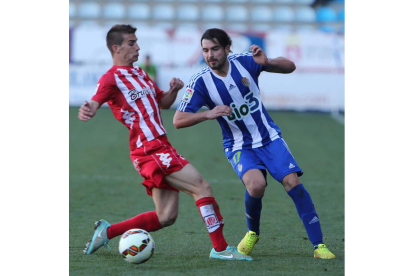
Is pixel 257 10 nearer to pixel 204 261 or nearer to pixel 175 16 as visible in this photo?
pixel 175 16

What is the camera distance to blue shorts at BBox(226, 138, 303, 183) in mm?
5307

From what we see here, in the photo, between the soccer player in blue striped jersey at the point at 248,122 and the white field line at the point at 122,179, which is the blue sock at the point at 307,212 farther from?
the white field line at the point at 122,179

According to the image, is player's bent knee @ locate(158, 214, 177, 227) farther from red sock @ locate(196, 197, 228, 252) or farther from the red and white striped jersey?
the red and white striped jersey

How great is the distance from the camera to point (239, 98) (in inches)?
215

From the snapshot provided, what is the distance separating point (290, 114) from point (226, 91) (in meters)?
16.8

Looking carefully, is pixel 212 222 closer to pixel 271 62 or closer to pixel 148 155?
pixel 148 155

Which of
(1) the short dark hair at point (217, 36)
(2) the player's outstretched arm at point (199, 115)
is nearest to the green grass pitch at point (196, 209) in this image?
(2) the player's outstretched arm at point (199, 115)

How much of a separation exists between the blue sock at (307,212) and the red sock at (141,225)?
3.77ft

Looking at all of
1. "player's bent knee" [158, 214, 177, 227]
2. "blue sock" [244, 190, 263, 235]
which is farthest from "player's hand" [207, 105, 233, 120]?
"player's bent knee" [158, 214, 177, 227]

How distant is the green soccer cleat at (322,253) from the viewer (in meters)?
5.12

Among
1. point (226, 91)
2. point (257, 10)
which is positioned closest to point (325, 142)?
point (226, 91)

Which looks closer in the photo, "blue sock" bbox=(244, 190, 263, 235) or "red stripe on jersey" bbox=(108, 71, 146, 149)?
"red stripe on jersey" bbox=(108, 71, 146, 149)

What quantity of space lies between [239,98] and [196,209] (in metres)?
2.56

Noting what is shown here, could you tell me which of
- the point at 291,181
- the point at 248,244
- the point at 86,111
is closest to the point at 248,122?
the point at 291,181
